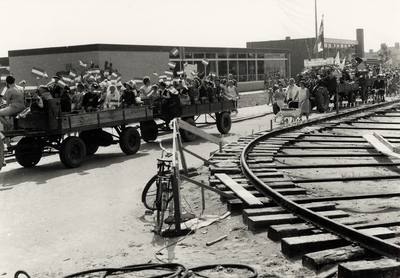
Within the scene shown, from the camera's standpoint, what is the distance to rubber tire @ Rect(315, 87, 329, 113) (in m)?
24.9

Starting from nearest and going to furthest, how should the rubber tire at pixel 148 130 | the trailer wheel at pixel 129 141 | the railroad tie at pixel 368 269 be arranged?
the railroad tie at pixel 368 269
the trailer wheel at pixel 129 141
the rubber tire at pixel 148 130

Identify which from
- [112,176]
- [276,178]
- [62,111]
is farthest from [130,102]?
[276,178]

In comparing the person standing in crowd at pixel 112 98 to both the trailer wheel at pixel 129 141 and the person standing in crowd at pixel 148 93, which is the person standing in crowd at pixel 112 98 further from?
the person standing in crowd at pixel 148 93

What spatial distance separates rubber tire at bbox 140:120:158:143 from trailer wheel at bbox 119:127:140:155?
5.52 feet

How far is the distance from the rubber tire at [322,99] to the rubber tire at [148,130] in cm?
1158

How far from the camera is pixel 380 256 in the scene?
4.48 meters

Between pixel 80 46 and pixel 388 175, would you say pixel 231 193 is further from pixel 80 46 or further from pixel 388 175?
pixel 80 46

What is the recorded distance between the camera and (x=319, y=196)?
729 centimetres

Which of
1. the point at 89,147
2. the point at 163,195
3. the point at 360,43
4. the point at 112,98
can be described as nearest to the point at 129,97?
the point at 112,98

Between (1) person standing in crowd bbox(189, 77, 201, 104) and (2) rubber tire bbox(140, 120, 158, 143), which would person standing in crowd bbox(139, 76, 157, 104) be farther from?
(1) person standing in crowd bbox(189, 77, 201, 104)

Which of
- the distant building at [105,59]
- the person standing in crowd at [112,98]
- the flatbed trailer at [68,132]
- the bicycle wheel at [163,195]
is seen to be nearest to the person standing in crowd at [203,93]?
the flatbed trailer at [68,132]

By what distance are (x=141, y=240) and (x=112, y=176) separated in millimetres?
4627

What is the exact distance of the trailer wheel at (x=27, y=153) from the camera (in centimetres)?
1195

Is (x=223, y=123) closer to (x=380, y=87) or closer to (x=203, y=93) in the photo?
(x=203, y=93)
